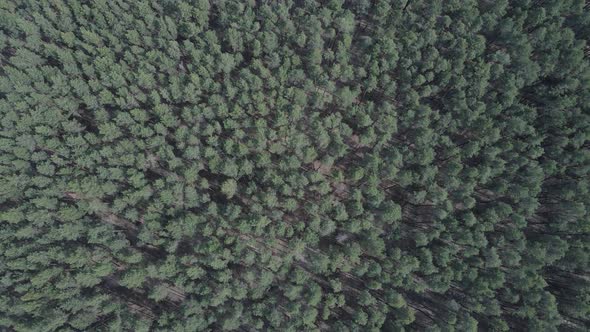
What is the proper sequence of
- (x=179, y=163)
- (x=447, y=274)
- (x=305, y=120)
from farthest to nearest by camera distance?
(x=305, y=120), (x=179, y=163), (x=447, y=274)

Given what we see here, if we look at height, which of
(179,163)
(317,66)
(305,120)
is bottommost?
(179,163)

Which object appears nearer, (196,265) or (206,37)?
(196,265)

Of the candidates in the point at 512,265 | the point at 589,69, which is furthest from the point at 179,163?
the point at 589,69

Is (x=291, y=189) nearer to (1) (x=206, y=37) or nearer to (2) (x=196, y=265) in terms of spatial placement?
(2) (x=196, y=265)

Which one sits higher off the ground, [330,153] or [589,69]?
[589,69]

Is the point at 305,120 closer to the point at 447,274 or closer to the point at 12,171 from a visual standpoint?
the point at 447,274

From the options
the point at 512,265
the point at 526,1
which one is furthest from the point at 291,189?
the point at 526,1

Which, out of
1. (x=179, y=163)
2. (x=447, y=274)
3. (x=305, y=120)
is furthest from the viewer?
(x=305, y=120)
